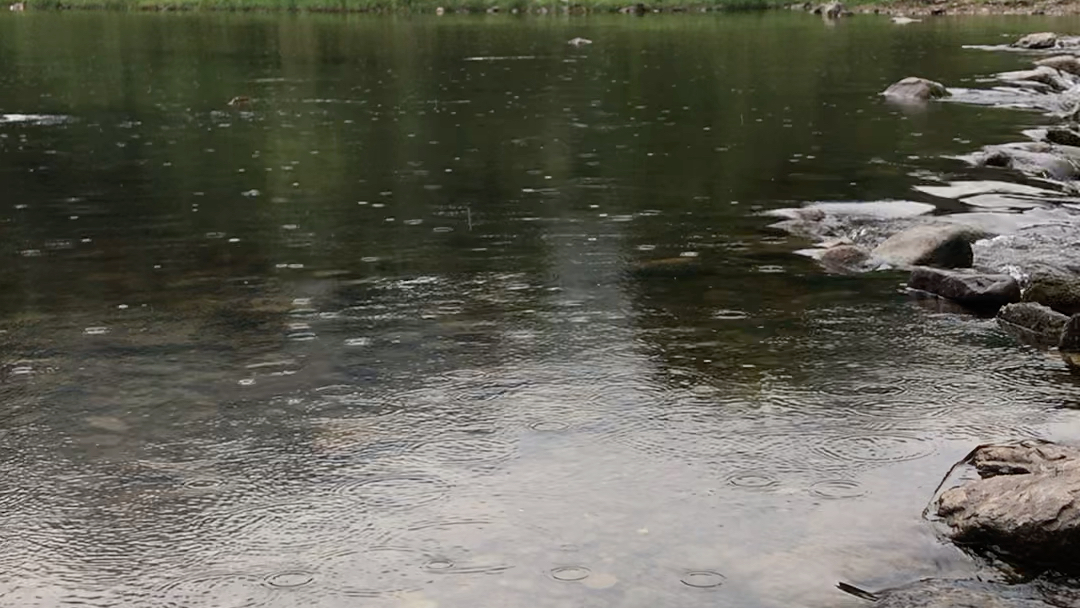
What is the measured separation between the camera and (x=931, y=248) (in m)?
15.1

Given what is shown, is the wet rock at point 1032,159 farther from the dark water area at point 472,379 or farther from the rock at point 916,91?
the rock at point 916,91

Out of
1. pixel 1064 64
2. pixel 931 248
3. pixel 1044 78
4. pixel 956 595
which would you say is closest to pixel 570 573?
pixel 956 595

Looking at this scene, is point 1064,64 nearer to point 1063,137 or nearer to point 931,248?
point 1063,137

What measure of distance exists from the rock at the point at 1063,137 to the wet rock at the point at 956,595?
19883 mm

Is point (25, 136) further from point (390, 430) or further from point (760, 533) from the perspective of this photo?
point (760, 533)

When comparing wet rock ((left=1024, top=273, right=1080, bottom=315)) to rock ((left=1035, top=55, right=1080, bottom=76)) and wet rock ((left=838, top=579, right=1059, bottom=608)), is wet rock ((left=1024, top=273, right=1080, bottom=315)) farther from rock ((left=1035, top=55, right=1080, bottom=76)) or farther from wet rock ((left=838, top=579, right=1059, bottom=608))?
rock ((left=1035, top=55, right=1080, bottom=76))

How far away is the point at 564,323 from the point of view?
42.3 ft

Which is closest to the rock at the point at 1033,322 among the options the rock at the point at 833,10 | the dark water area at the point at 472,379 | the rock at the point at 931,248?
the dark water area at the point at 472,379

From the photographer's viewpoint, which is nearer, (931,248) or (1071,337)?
(1071,337)

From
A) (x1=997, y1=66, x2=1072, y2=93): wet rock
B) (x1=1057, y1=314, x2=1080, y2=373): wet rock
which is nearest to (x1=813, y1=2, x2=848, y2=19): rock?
(x1=997, y1=66, x2=1072, y2=93): wet rock

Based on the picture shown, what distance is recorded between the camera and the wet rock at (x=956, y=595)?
6941mm

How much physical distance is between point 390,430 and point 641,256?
21.6 ft

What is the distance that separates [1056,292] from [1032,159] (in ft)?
35.1

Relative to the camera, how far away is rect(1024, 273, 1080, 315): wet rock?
12852 millimetres
